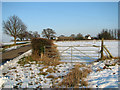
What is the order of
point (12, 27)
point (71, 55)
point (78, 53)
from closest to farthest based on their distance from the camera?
point (71, 55)
point (78, 53)
point (12, 27)

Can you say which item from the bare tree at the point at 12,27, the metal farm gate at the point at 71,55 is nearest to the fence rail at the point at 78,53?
the metal farm gate at the point at 71,55

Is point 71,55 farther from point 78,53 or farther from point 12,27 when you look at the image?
point 12,27

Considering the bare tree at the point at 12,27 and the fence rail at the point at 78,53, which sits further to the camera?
the bare tree at the point at 12,27

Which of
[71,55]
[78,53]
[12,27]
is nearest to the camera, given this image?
[71,55]

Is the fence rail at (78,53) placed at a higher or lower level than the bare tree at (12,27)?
lower

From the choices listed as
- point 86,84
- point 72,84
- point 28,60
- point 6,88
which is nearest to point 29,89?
point 6,88

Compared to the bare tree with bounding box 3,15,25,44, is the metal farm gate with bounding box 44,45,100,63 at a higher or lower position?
lower

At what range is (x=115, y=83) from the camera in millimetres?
4379

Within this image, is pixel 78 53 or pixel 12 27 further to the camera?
pixel 12 27

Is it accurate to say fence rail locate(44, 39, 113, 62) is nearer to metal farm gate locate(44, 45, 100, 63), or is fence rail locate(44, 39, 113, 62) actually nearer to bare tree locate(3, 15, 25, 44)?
metal farm gate locate(44, 45, 100, 63)

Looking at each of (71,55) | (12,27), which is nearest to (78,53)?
(71,55)

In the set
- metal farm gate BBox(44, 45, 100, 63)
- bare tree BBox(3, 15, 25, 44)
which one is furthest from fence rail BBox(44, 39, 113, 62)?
bare tree BBox(3, 15, 25, 44)

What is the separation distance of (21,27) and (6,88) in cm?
3092

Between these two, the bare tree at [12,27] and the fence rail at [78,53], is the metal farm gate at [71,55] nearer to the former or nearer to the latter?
the fence rail at [78,53]
